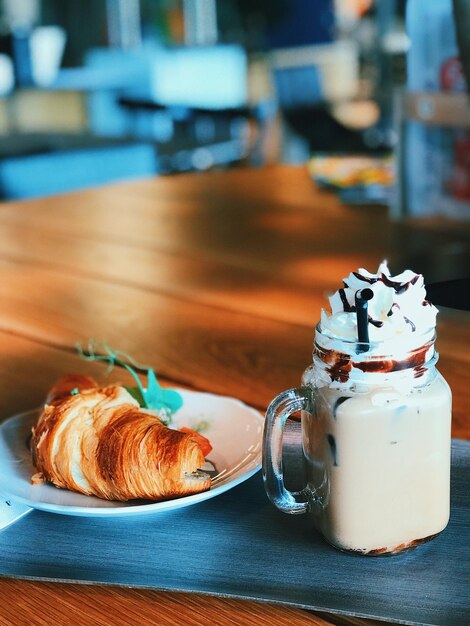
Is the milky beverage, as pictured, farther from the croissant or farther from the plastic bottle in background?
the plastic bottle in background

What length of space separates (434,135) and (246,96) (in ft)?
24.4

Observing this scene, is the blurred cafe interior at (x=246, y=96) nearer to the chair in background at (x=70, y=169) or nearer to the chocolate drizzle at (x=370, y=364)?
the chair in background at (x=70, y=169)

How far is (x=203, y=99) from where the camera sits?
8.38 metres

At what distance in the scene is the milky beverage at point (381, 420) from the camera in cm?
47

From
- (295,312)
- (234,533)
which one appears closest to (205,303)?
(295,312)

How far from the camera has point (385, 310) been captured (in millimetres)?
478

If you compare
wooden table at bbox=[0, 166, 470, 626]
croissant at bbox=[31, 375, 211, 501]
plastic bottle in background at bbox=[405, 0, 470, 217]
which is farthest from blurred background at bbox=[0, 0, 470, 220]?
croissant at bbox=[31, 375, 211, 501]

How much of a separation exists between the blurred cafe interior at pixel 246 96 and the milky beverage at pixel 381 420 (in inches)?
27.0

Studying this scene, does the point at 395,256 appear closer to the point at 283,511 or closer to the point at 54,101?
the point at 283,511

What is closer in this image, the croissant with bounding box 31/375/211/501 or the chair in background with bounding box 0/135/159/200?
the croissant with bounding box 31/375/211/501

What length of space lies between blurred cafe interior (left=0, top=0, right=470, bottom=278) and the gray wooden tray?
2.43ft

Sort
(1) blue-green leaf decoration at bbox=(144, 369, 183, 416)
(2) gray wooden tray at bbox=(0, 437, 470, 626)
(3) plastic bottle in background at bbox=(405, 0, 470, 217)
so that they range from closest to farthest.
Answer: (2) gray wooden tray at bbox=(0, 437, 470, 626), (1) blue-green leaf decoration at bbox=(144, 369, 183, 416), (3) plastic bottle in background at bbox=(405, 0, 470, 217)

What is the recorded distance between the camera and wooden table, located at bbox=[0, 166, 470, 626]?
0.48 meters

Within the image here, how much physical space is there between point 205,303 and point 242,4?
27.0 ft
